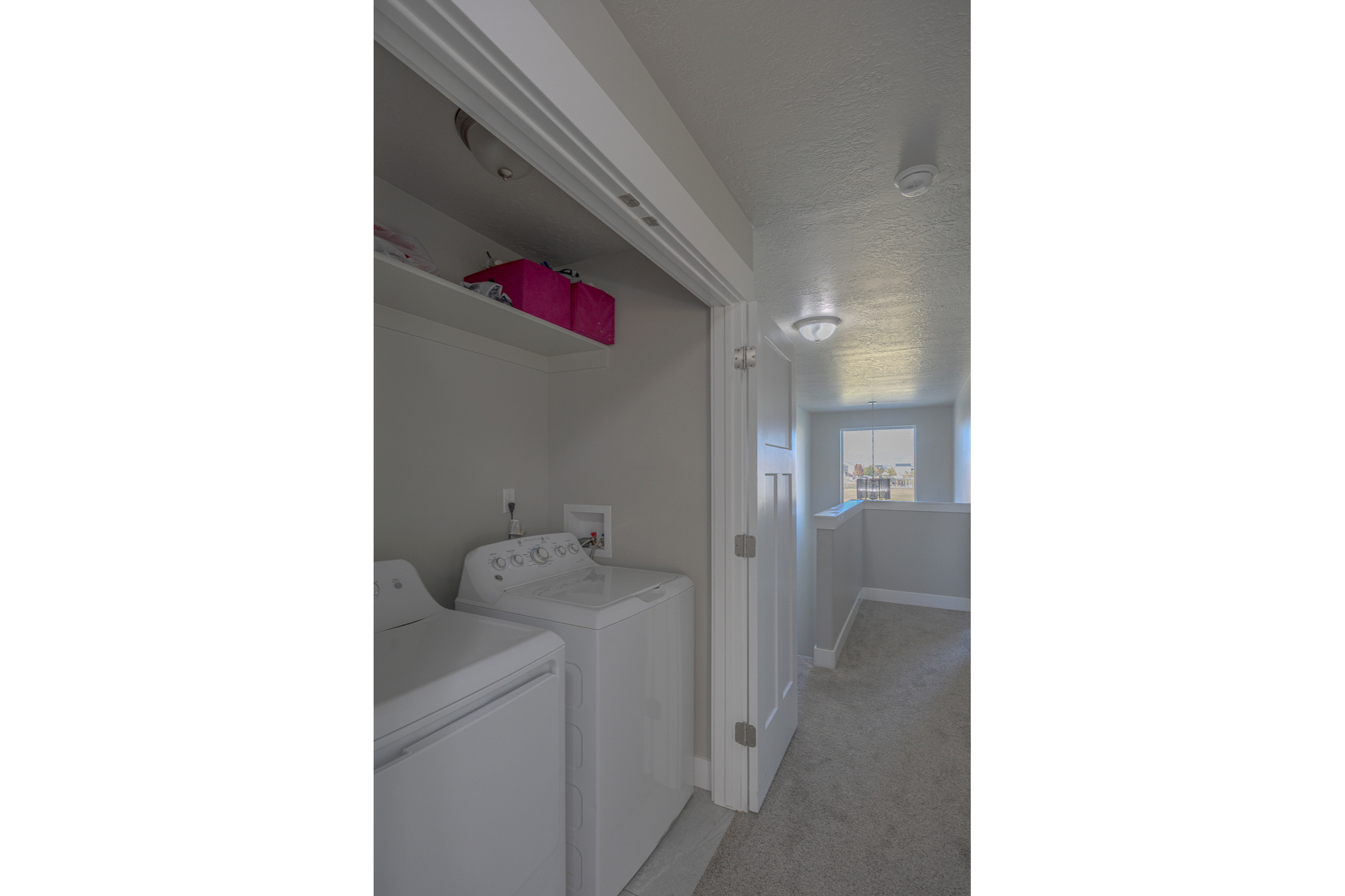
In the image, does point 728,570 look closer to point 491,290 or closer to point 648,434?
point 648,434

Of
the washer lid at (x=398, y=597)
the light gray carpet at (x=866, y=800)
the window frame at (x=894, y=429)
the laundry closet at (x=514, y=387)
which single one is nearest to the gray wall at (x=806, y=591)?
the light gray carpet at (x=866, y=800)

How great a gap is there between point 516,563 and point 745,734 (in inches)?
43.4

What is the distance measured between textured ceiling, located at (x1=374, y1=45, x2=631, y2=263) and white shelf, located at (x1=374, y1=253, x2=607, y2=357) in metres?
0.40

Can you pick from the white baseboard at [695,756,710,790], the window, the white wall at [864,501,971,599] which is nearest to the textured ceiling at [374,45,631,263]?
the white baseboard at [695,756,710,790]

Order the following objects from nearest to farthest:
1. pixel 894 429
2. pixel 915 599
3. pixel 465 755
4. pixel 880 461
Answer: pixel 465 755, pixel 915 599, pixel 894 429, pixel 880 461

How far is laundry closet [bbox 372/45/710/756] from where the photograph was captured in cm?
168

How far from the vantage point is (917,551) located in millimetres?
5020

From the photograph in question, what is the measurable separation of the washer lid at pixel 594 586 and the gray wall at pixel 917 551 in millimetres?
3730

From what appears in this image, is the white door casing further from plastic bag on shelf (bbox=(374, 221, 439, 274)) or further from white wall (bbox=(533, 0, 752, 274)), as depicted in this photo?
plastic bag on shelf (bbox=(374, 221, 439, 274))

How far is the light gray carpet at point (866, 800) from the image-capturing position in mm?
1655

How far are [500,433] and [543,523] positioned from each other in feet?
1.56

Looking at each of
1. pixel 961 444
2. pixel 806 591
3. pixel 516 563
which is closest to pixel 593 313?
pixel 516 563

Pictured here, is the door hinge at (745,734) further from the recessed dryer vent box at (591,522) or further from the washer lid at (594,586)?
the recessed dryer vent box at (591,522)
